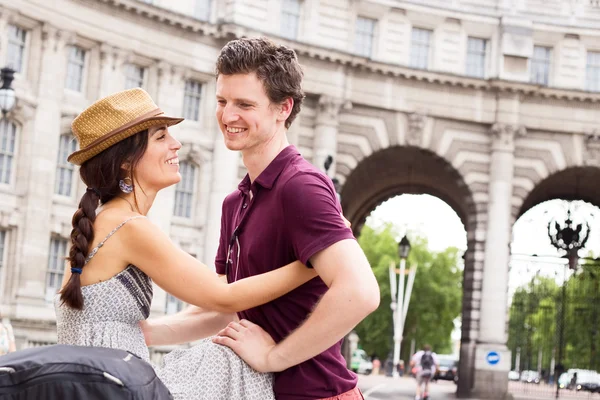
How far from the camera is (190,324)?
428 cm

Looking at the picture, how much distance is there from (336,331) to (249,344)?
30 centimetres

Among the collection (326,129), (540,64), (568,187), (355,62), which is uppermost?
(540,64)

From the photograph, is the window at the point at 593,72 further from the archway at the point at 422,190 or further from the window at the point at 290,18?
the window at the point at 290,18

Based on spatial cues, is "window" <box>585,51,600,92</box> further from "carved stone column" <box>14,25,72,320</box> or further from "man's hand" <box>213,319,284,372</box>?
"man's hand" <box>213,319,284,372</box>

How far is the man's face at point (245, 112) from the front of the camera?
3908 mm

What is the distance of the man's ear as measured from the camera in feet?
13.1

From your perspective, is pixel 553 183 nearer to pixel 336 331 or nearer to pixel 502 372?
pixel 502 372

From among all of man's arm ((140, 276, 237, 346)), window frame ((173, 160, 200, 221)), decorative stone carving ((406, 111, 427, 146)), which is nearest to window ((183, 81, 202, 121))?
window frame ((173, 160, 200, 221))

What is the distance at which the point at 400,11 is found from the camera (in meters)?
39.9

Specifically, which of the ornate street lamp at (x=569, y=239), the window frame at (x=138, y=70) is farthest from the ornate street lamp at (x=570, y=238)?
the window frame at (x=138, y=70)

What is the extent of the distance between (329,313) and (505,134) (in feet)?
123

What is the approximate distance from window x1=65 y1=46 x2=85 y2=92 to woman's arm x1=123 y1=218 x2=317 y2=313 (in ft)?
96.7

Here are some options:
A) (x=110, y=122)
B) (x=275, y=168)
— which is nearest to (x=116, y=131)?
(x=110, y=122)

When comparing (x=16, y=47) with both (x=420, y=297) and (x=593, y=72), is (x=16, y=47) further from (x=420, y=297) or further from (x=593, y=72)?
(x=420, y=297)
